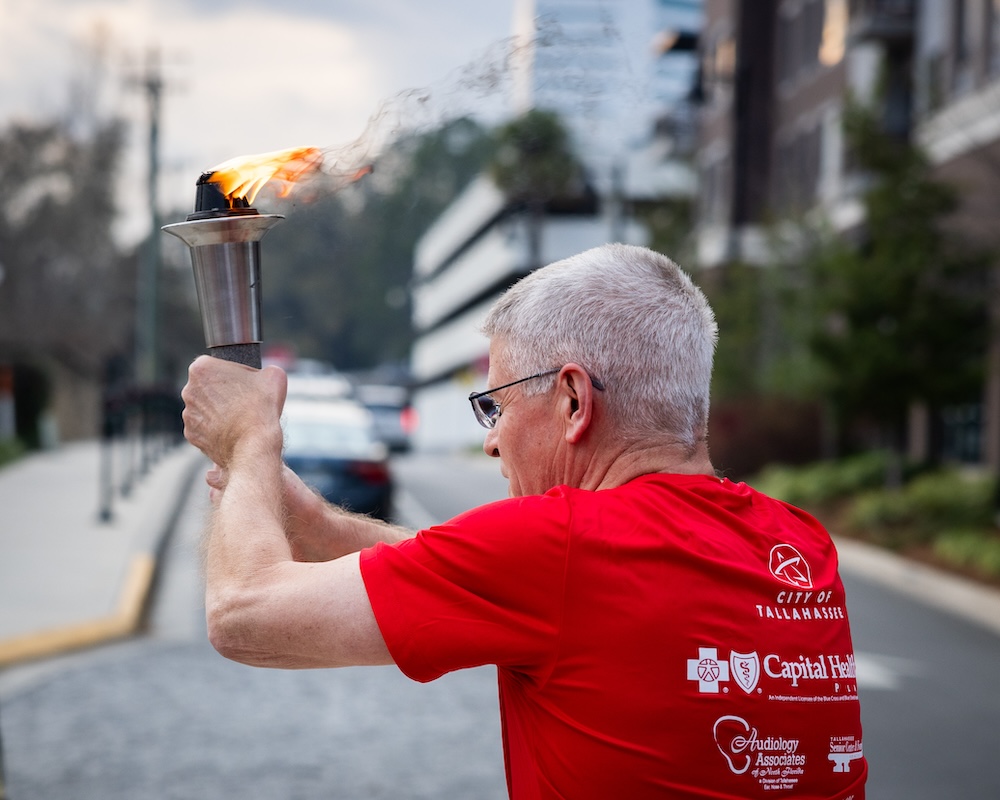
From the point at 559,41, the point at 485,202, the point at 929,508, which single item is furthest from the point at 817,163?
→ the point at 559,41

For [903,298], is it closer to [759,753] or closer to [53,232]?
[759,753]

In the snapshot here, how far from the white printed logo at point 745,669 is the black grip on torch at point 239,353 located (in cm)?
96

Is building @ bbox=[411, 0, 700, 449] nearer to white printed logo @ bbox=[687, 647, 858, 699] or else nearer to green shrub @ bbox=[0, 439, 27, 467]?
white printed logo @ bbox=[687, 647, 858, 699]

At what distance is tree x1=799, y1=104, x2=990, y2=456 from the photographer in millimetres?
16969

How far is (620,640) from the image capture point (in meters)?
2.00

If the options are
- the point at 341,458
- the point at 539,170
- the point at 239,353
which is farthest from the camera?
the point at 341,458

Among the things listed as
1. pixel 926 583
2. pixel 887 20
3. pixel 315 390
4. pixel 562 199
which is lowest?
A: pixel 926 583

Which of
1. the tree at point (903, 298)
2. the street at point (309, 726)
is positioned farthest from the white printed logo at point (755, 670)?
the tree at point (903, 298)

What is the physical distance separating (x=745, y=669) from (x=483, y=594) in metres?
0.41

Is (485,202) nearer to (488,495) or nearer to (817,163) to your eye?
(817,163)

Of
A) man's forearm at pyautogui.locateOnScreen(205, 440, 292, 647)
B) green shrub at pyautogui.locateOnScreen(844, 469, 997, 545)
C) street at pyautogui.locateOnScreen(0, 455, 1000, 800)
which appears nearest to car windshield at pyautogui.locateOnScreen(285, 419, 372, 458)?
street at pyautogui.locateOnScreen(0, 455, 1000, 800)

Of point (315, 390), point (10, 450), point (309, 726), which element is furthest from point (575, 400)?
point (10, 450)

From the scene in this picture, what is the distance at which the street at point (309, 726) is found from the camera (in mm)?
6367

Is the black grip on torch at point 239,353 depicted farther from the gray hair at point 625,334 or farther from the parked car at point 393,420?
the parked car at point 393,420
